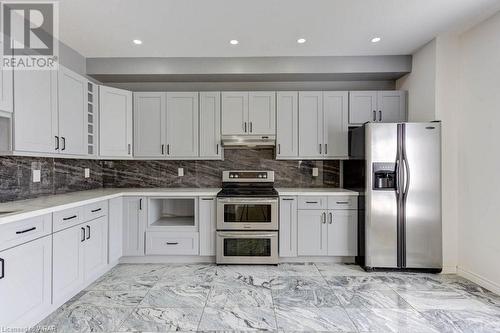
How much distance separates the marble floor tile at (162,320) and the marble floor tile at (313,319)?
71 cm

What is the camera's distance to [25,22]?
7.84ft

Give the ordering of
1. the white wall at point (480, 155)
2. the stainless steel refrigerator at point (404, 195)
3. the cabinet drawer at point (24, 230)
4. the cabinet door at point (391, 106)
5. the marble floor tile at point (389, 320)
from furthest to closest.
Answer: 1. the cabinet door at point (391, 106)
2. the stainless steel refrigerator at point (404, 195)
3. the white wall at point (480, 155)
4. the marble floor tile at point (389, 320)
5. the cabinet drawer at point (24, 230)

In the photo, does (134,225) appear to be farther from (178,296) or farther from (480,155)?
(480,155)

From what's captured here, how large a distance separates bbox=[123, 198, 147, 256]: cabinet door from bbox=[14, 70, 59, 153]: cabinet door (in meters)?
1.07

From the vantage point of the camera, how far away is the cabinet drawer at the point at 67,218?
7.14 feet

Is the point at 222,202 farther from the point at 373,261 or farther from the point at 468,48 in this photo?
the point at 468,48

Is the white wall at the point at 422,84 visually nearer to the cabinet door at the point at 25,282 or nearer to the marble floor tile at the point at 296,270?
the marble floor tile at the point at 296,270

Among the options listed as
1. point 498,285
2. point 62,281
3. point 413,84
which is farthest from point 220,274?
point 413,84

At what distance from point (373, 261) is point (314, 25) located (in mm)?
2714

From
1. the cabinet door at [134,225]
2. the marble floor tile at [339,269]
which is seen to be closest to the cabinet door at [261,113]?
the cabinet door at [134,225]

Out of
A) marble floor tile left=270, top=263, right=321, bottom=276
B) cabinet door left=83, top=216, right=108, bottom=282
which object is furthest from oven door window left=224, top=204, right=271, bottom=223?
cabinet door left=83, top=216, right=108, bottom=282

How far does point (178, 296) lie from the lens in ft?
8.11

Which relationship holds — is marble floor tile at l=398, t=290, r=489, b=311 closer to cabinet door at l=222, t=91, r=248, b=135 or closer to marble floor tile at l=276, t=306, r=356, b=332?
marble floor tile at l=276, t=306, r=356, b=332

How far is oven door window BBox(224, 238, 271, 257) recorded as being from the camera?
3217 millimetres
